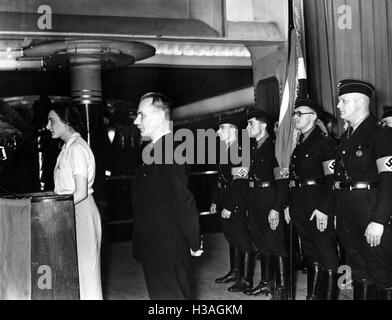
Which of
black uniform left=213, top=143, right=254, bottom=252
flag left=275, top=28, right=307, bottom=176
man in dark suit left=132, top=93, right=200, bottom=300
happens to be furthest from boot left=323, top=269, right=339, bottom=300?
man in dark suit left=132, top=93, right=200, bottom=300

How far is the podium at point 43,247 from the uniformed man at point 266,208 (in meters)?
1.68

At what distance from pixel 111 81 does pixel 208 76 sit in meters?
1.63

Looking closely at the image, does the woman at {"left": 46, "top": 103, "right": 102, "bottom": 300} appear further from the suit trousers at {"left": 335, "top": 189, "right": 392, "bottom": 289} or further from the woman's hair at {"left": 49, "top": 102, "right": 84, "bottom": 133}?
the suit trousers at {"left": 335, "top": 189, "right": 392, "bottom": 289}

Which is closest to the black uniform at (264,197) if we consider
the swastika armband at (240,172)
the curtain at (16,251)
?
the swastika armband at (240,172)

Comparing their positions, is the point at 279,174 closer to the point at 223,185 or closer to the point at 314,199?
the point at 314,199

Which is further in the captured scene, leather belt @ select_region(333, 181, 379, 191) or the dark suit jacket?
A: leather belt @ select_region(333, 181, 379, 191)

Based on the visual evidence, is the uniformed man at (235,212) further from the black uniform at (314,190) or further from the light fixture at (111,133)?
the light fixture at (111,133)

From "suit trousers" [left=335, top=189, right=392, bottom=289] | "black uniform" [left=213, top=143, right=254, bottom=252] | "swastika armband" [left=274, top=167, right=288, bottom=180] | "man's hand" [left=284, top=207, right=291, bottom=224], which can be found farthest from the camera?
"black uniform" [left=213, top=143, right=254, bottom=252]

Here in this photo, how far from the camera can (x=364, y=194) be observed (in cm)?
289

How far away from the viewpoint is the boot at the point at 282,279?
3.58 meters

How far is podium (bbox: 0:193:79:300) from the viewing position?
2635 mm
